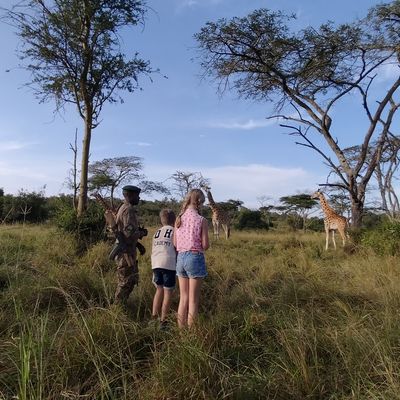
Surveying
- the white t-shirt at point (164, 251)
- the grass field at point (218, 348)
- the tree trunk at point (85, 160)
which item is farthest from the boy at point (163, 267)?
the tree trunk at point (85, 160)

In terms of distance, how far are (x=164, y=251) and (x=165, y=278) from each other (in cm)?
33

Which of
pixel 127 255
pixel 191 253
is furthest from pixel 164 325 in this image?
pixel 127 255

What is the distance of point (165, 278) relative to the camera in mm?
5832

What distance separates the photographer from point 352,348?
416cm

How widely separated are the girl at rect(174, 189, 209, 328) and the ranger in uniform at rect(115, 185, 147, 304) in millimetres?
917

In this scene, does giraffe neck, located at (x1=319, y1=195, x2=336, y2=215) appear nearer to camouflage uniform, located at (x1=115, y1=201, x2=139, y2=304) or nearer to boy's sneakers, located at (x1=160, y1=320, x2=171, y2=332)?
camouflage uniform, located at (x1=115, y1=201, x2=139, y2=304)

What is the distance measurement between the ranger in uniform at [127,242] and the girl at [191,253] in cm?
Answer: 92

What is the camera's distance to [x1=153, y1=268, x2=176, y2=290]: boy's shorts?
578 centimetres

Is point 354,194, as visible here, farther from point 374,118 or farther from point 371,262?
point 371,262

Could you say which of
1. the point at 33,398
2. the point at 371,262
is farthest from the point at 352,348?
the point at 371,262

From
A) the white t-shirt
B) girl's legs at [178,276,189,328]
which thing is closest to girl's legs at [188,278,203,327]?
girl's legs at [178,276,189,328]

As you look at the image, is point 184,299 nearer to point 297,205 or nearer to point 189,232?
point 189,232

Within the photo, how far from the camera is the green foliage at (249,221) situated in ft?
121

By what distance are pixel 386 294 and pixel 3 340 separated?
4276 millimetres
